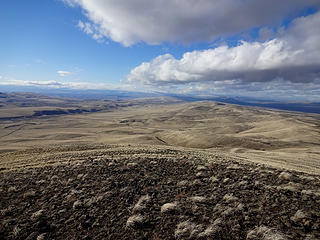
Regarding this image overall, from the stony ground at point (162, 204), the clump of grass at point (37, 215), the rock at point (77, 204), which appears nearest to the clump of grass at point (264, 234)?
the stony ground at point (162, 204)

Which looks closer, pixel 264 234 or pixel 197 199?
pixel 264 234

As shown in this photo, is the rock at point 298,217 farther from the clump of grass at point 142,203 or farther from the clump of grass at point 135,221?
the clump of grass at point 142,203

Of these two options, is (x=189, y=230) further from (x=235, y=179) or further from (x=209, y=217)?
(x=235, y=179)

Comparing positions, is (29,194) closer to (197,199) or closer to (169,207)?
(169,207)

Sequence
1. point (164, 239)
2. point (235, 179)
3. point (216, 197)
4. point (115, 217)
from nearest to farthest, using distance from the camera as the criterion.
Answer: point (164, 239), point (115, 217), point (216, 197), point (235, 179)

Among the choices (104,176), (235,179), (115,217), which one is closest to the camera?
(115,217)

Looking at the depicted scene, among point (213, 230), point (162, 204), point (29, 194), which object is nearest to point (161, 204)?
point (162, 204)

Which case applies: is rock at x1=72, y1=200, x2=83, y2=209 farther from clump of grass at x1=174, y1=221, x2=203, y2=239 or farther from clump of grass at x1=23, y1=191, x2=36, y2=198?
clump of grass at x1=174, y1=221, x2=203, y2=239

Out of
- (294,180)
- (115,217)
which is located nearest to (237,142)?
(294,180)
